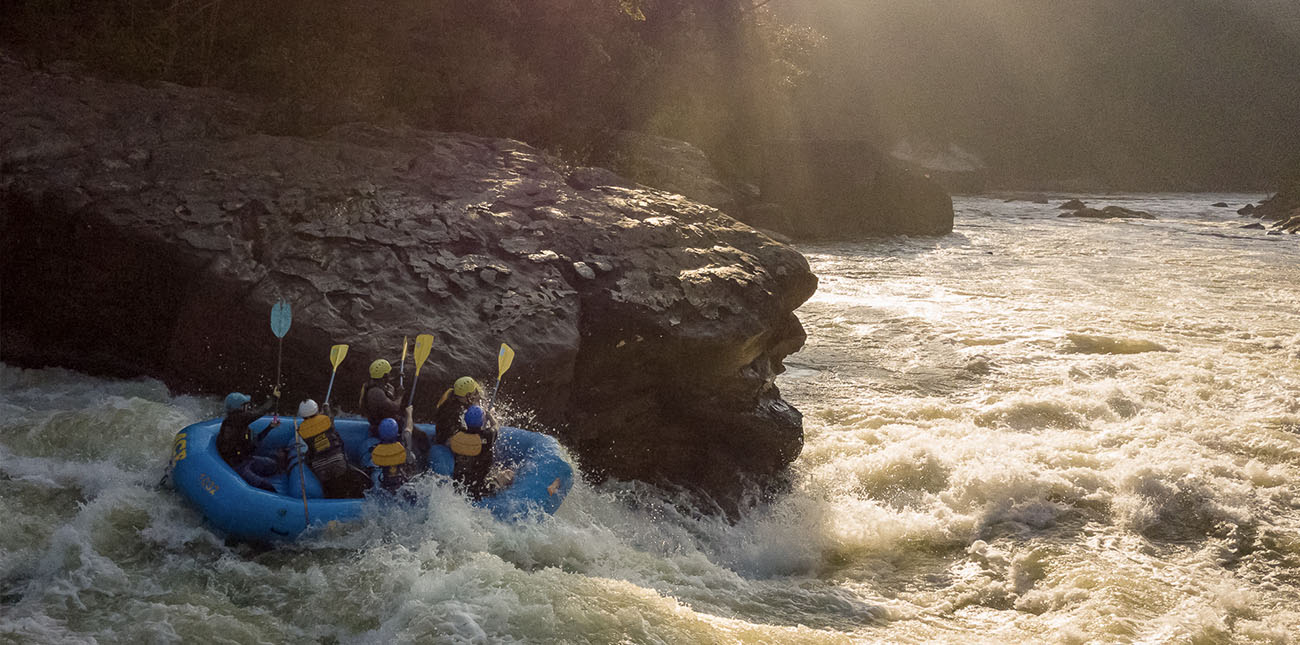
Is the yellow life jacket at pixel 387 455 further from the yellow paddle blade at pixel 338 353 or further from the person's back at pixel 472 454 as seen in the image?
the yellow paddle blade at pixel 338 353

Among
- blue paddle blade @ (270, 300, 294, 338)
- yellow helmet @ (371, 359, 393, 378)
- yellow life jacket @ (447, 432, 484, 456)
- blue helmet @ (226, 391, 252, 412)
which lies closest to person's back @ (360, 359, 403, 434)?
yellow helmet @ (371, 359, 393, 378)

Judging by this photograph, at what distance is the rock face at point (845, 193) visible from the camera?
21484mm

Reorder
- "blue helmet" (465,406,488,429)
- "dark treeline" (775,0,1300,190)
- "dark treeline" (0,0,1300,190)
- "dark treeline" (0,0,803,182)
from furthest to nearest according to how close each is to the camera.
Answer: "dark treeline" (775,0,1300,190) → "dark treeline" (0,0,1300,190) → "dark treeline" (0,0,803,182) → "blue helmet" (465,406,488,429)

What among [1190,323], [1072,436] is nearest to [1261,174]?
[1190,323]

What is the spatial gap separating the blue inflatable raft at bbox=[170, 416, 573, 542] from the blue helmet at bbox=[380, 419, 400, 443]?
348 mm

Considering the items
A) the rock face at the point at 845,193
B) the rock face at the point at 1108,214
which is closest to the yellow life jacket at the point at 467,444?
the rock face at the point at 845,193

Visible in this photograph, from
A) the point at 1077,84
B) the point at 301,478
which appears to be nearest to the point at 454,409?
the point at 301,478

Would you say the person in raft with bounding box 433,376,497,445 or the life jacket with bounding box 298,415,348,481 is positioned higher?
the person in raft with bounding box 433,376,497,445

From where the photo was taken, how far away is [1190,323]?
Answer: 39.3 feet

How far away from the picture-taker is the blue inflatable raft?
501 centimetres

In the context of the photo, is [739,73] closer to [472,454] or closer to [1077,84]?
[472,454]

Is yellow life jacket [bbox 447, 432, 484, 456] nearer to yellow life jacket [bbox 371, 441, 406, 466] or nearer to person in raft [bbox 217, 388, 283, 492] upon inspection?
yellow life jacket [bbox 371, 441, 406, 466]

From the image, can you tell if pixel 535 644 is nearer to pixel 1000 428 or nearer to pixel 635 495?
pixel 635 495

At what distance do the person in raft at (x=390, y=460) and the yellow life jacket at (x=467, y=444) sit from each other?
0.94 feet
